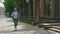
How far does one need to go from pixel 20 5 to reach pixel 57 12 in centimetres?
1094

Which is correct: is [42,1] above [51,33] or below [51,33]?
above

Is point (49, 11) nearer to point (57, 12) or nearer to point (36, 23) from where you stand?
point (57, 12)

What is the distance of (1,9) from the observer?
417ft

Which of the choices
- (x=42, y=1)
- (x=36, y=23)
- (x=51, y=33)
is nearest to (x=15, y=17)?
(x=51, y=33)

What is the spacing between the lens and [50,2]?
34.7 metres

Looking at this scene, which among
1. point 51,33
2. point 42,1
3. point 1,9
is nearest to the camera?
point 51,33

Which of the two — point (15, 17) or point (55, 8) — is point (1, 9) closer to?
point (55, 8)

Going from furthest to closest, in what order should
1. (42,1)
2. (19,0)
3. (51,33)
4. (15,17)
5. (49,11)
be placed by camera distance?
(19,0)
(49,11)
(42,1)
(15,17)
(51,33)

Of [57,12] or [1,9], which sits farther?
[1,9]

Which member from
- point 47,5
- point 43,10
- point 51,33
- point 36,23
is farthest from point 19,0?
point 51,33

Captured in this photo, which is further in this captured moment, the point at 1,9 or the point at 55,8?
the point at 1,9

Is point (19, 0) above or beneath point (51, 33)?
above

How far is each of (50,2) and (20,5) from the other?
7.91 meters

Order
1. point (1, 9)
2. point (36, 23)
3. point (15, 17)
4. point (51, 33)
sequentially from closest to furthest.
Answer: point (51, 33), point (15, 17), point (36, 23), point (1, 9)
